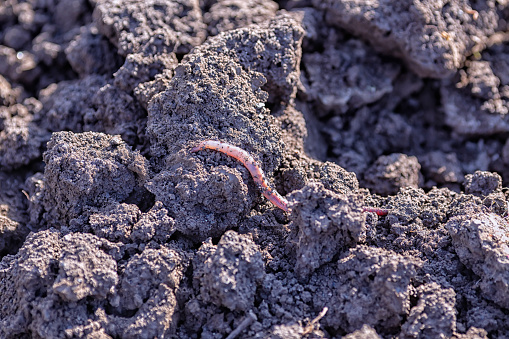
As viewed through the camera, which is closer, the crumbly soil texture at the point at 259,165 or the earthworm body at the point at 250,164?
the crumbly soil texture at the point at 259,165

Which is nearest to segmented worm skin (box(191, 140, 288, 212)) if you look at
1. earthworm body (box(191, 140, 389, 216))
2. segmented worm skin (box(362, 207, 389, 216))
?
earthworm body (box(191, 140, 389, 216))

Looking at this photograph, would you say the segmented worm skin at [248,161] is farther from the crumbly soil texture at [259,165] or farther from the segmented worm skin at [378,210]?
the segmented worm skin at [378,210]

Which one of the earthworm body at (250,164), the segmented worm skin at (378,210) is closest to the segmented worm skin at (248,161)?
the earthworm body at (250,164)

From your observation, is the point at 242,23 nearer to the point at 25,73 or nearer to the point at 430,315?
the point at 25,73

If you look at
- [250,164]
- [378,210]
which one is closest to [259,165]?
[250,164]

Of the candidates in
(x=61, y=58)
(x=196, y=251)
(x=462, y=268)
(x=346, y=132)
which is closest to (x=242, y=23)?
(x=346, y=132)

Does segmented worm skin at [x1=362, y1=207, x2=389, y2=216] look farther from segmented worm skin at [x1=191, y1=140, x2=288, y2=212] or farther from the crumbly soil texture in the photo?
segmented worm skin at [x1=191, y1=140, x2=288, y2=212]

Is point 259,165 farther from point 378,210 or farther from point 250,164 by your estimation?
point 378,210
